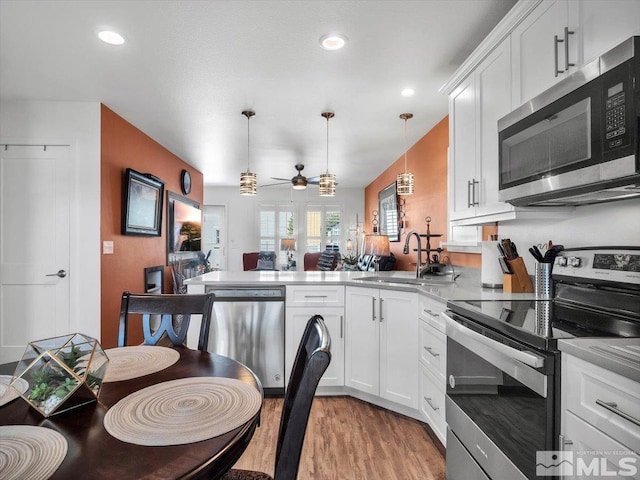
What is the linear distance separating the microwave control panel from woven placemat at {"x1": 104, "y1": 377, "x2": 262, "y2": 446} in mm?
1330

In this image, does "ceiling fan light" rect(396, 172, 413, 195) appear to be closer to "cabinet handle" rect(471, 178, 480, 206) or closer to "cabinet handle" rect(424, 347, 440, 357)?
"cabinet handle" rect(471, 178, 480, 206)

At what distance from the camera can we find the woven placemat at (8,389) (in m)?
0.91

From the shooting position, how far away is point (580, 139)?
4.32 feet

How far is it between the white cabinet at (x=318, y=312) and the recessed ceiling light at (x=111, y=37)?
1932 mm

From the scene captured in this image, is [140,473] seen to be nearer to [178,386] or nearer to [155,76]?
[178,386]

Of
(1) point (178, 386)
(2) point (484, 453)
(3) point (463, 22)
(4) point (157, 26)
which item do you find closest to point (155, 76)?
(4) point (157, 26)

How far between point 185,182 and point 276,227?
3.30m

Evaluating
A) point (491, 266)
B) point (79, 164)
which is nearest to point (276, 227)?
point (79, 164)

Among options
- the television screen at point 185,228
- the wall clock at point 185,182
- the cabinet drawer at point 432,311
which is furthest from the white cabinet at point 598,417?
the wall clock at point 185,182

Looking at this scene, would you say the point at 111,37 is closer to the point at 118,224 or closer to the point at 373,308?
the point at 118,224

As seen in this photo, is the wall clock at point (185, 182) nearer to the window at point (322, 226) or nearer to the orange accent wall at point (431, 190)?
the orange accent wall at point (431, 190)

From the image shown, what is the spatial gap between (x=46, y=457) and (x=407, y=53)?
254cm

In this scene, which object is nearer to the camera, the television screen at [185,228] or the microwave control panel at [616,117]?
the microwave control panel at [616,117]

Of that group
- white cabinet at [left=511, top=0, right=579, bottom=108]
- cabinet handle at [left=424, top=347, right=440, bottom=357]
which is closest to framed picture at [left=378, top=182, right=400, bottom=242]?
cabinet handle at [left=424, top=347, right=440, bottom=357]
